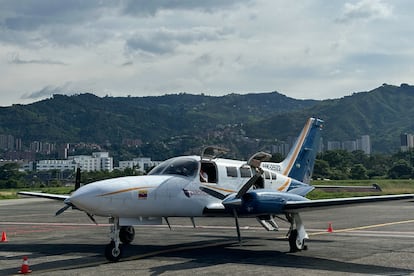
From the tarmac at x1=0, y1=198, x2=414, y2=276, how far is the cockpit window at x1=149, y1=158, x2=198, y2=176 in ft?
8.13

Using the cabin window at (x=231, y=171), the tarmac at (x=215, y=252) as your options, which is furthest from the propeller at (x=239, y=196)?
the cabin window at (x=231, y=171)

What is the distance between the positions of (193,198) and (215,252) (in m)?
1.83

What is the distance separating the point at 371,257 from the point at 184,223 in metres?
14.5

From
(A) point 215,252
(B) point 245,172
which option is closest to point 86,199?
(A) point 215,252

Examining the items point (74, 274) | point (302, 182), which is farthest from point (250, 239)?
point (74, 274)

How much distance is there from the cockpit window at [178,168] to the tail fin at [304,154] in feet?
20.2

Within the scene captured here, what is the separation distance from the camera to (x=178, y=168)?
16531 mm

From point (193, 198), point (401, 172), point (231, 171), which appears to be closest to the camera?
point (193, 198)

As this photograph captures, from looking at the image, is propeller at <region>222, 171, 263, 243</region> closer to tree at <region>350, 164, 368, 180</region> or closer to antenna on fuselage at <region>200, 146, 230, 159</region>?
antenna on fuselage at <region>200, 146, 230, 159</region>

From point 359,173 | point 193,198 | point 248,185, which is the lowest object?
point 359,173

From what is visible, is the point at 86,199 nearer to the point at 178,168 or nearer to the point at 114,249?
the point at 114,249

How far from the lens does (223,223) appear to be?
90.3 feet

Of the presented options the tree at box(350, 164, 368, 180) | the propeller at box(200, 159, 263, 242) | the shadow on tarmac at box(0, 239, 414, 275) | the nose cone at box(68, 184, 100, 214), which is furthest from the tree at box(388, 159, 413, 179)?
the nose cone at box(68, 184, 100, 214)

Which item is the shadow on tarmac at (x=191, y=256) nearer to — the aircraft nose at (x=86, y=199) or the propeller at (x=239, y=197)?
the propeller at (x=239, y=197)
